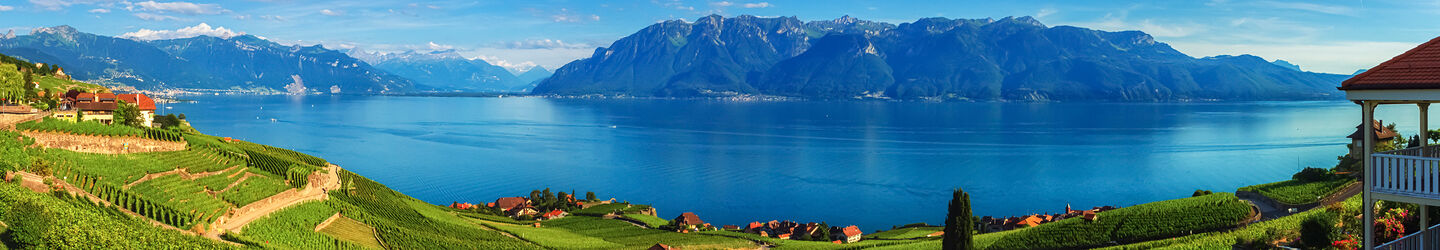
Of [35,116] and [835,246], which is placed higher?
[35,116]

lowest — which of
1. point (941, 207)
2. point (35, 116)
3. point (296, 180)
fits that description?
point (941, 207)

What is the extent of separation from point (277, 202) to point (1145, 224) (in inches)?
1090

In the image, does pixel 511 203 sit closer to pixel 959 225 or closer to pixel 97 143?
pixel 97 143

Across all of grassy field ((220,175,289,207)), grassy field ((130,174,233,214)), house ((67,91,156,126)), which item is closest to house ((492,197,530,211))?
house ((67,91,156,126))

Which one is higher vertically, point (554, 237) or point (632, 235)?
point (554, 237)

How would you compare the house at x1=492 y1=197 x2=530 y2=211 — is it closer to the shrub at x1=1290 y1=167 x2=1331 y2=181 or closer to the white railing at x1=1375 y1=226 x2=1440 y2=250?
the shrub at x1=1290 y1=167 x2=1331 y2=181

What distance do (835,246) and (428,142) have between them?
272ft

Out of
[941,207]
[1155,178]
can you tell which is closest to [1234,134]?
[1155,178]

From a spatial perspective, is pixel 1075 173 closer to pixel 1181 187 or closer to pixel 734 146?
pixel 1181 187

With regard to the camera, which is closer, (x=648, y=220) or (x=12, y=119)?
(x=12, y=119)

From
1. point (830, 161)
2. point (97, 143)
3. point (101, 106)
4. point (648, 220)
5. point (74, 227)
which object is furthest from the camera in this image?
point (830, 161)

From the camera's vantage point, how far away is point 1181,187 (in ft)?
211

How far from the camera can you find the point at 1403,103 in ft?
24.6

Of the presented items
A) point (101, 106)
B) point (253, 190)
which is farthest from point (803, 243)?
point (101, 106)
